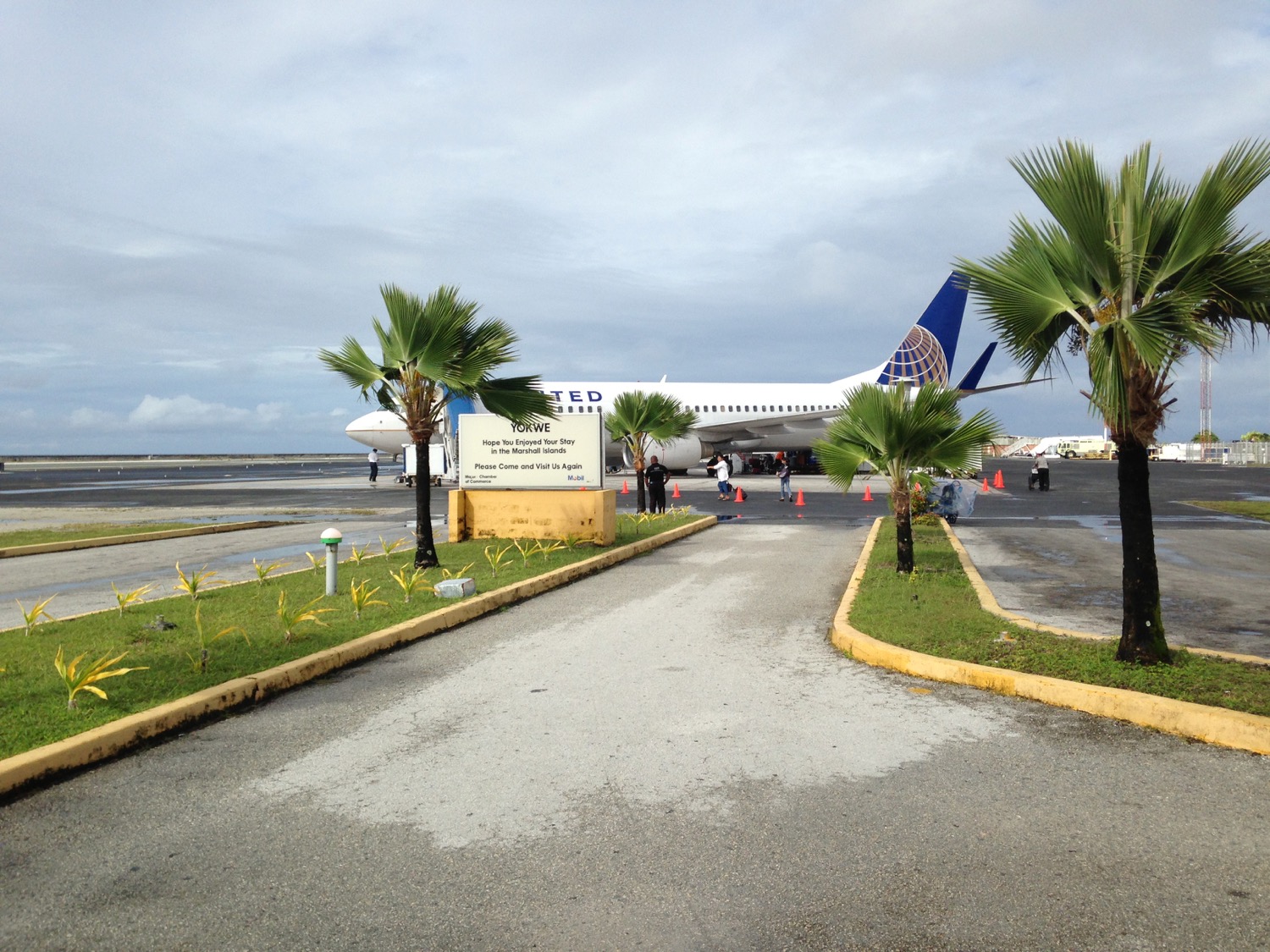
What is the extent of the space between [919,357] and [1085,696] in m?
44.1

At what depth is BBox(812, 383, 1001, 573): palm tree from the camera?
1232 cm

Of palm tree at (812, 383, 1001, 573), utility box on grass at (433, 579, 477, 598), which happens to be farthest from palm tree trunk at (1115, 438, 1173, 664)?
utility box on grass at (433, 579, 477, 598)

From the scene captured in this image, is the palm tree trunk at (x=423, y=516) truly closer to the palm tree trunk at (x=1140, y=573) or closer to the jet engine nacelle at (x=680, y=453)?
the palm tree trunk at (x=1140, y=573)

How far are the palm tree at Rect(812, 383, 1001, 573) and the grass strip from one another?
14569 millimetres

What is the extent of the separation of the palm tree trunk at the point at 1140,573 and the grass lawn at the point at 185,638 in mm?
6236

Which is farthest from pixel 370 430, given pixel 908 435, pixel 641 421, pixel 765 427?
pixel 908 435

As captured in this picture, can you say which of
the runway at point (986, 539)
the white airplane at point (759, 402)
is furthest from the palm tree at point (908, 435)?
the white airplane at point (759, 402)

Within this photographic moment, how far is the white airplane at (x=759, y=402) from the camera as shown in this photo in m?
42.0

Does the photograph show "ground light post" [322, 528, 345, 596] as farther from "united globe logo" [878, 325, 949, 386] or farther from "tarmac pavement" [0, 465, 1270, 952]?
"united globe logo" [878, 325, 949, 386]

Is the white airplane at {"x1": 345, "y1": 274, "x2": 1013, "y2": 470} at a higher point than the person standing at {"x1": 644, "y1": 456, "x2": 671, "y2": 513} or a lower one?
higher

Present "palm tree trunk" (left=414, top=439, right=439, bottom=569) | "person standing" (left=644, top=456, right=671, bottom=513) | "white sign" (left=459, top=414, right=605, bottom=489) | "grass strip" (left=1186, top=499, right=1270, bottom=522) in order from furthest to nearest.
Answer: "grass strip" (left=1186, top=499, right=1270, bottom=522) < "person standing" (left=644, top=456, right=671, bottom=513) < "white sign" (left=459, top=414, right=605, bottom=489) < "palm tree trunk" (left=414, top=439, right=439, bottom=569)

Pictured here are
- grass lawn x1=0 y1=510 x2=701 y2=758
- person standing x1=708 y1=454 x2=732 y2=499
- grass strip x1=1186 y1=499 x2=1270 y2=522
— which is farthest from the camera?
person standing x1=708 y1=454 x2=732 y2=499

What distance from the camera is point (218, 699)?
6.32m

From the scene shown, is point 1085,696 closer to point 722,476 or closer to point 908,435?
point 908,435
